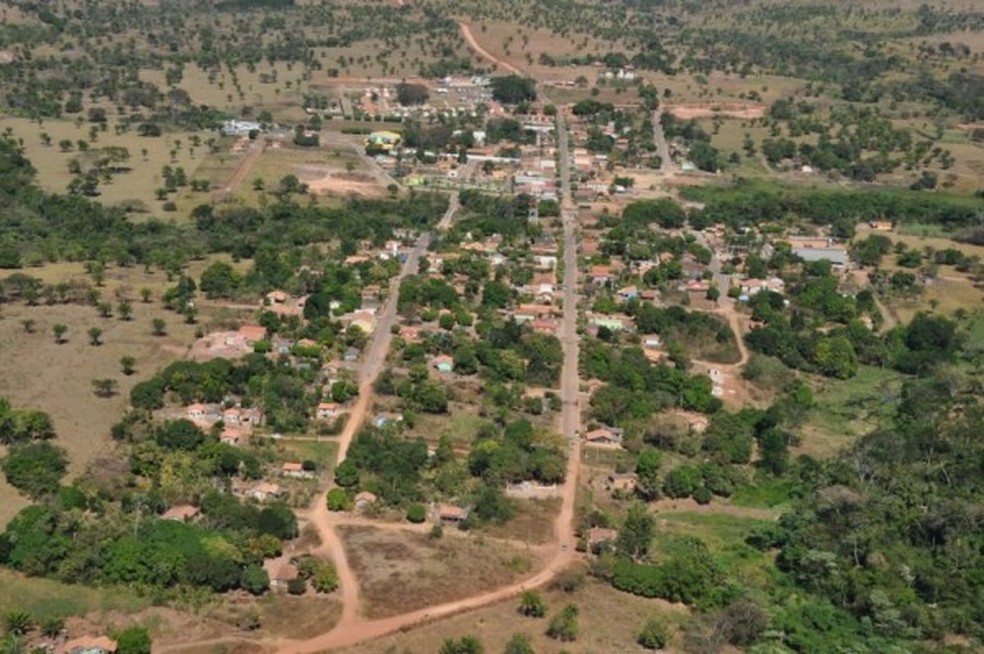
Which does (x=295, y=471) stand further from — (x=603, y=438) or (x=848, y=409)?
(x=848, y=409)

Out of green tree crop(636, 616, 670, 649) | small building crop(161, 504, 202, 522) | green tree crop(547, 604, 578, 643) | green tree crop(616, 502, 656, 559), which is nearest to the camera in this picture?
green tree crop(636, 616, 670, 649)

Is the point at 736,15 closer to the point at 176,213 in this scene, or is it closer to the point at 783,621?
the point at 176,213

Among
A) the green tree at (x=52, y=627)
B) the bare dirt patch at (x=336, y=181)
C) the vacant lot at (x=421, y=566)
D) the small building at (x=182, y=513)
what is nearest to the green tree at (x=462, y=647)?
the vacant lot at (x=421, y=566)

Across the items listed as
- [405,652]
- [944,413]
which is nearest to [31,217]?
[405,652]

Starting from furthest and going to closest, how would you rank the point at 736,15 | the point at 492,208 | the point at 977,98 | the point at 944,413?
1. the point at 736,15
2. the point at 977,98
3. the point at 492,208
4. the point at 944,413

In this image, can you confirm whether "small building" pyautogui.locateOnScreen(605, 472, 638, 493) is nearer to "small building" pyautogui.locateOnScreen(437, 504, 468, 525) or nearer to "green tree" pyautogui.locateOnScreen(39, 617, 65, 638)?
"small building" pyautogui.locateOnScreen(437, 504, 468, 525)

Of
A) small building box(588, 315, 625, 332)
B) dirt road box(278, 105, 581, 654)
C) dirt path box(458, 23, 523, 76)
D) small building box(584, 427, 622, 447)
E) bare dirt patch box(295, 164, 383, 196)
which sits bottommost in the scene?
dirt road box(278, 105, 581, 654)

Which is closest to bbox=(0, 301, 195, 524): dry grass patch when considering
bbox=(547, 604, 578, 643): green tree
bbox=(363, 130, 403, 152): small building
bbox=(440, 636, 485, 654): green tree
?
bbox=(440, 636, 485, 654): green tree
